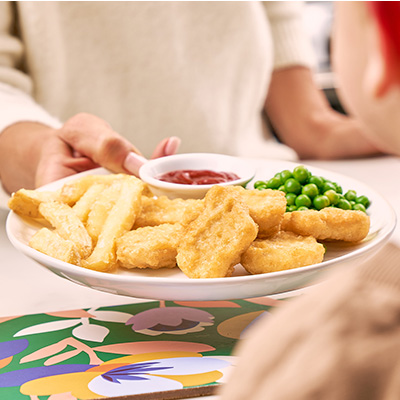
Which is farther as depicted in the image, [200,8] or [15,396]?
[200,8]

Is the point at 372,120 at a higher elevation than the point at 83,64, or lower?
higher

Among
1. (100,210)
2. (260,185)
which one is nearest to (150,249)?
(100,210)

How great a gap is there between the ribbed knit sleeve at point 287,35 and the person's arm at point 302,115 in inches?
1.7

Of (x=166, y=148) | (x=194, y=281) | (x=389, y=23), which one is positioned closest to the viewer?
(x=389, y=23)

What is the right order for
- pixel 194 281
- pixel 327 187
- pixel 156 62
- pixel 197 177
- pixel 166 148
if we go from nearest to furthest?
pixel 194 281 → pixel 327 187 → pixel 197 177 → pixel 166 148 → pixel 156 62

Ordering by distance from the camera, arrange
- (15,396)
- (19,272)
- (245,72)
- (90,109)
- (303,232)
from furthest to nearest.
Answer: (245,72) → (90,109) → (19,272) → (303,232) → (15,396)

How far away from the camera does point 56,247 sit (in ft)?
2.62

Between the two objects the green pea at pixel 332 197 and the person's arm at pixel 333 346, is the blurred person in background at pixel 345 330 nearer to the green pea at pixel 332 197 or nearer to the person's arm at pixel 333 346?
the person's arm at pixel 333 346

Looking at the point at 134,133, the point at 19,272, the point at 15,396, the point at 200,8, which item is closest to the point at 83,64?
the point at 134,133

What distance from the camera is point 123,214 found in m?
0.89

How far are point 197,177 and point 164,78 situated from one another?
99 cm

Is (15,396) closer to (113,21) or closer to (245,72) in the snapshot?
(113,21)

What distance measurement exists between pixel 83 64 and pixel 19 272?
1125 mm

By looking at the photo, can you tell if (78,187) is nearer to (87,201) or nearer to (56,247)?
(87,201)
